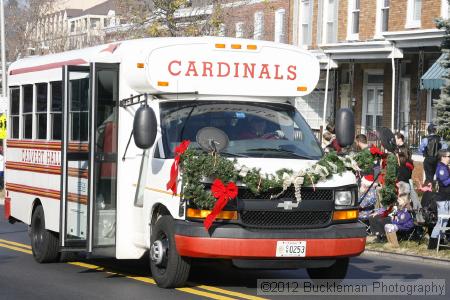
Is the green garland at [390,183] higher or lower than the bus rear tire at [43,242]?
higher

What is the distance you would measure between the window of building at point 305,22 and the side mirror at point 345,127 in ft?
87.6

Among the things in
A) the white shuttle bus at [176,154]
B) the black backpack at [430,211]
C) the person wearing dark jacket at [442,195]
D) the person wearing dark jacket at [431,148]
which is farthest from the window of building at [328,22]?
the white shuttle bus at [176,154]

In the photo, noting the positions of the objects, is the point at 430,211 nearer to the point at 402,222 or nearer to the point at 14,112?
the point at 402,222

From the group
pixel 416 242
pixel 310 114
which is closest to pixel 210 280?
Answer: pixel 416 242

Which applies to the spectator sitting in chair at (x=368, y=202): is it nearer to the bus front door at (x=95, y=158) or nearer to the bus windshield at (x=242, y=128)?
the bus windshield at (x=242, y=128)

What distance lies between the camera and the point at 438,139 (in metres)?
24.0

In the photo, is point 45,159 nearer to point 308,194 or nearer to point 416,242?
point 308,194

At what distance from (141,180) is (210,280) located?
1.42 meters

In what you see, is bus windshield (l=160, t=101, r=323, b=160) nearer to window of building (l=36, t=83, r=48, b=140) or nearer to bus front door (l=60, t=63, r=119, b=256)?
bus front door (l=60, t=63, r=119, b=256)

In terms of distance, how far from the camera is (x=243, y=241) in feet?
35.7

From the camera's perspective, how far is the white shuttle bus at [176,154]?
36.2 feet

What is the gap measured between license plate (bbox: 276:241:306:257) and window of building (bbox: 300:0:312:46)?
2777 centimetres

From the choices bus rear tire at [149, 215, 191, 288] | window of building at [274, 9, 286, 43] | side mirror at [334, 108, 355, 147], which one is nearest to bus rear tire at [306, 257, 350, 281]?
side mirror at [334, 108, 355, 147]

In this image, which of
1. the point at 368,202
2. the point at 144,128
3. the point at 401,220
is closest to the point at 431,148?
the point at 368,202
